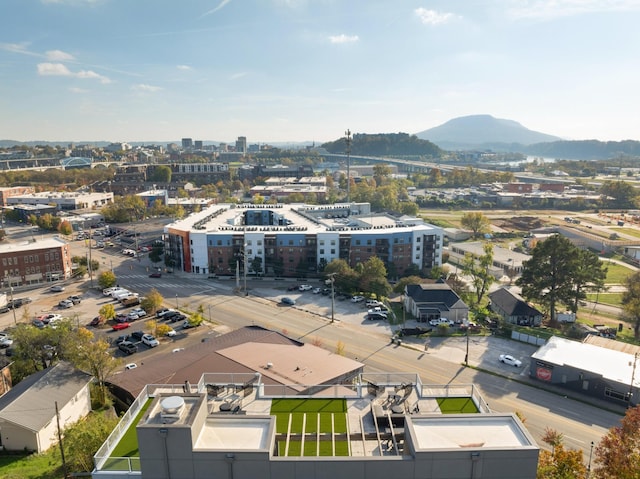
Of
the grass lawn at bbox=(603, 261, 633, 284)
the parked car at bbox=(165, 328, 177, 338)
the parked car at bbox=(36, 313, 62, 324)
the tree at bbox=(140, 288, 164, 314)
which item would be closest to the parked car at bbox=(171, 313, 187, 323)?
the tree at bbox=(140, 288, 164, 314)

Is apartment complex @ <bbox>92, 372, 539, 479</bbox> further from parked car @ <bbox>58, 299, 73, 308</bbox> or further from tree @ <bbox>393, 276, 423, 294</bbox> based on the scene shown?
parked car @ <bbox>58, 299, 73, 308</bbox>

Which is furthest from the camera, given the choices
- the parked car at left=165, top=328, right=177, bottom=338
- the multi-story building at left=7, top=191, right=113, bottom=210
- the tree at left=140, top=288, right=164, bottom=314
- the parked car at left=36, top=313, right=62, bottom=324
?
the multi-story building at left=7, top=191, right=113, bottom=210

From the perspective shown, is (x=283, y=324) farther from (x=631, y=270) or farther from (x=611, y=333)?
(x=631, y=270)

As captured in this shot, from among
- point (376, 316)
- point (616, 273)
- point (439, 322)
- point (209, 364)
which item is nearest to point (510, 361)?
point (439, 322)

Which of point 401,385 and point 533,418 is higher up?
point 401,385

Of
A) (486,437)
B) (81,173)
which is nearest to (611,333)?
(486,437)

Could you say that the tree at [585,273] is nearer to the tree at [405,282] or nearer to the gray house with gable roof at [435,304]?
the gray house with gable roof at [435,304]

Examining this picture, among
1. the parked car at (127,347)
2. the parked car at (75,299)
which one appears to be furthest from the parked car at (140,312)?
the parked car at (75,299)
